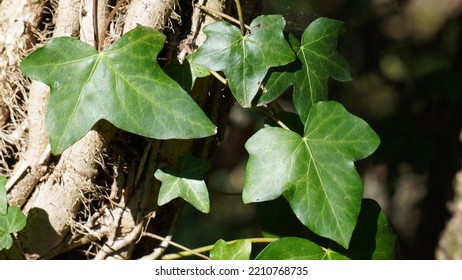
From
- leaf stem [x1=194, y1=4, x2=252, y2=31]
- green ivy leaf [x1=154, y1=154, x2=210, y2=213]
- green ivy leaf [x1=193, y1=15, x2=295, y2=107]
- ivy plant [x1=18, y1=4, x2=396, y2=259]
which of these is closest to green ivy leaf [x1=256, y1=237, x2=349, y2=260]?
ivy plant [x1=18, y1=4, x2=396, y2=259]

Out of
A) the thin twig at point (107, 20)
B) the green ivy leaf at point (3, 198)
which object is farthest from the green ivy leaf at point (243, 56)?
the green ivy leaf at point (3, 198)

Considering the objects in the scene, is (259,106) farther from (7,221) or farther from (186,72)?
(7,221)

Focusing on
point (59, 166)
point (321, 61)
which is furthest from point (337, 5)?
point (59, 166)

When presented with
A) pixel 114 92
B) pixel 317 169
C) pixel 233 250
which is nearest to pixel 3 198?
pixel 114 92

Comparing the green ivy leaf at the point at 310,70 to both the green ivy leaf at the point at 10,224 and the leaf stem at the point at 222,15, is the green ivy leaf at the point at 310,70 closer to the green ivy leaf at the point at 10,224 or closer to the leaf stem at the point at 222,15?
the leaf stem at the point at 222,15

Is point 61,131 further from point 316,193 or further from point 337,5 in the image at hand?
point 337,5
